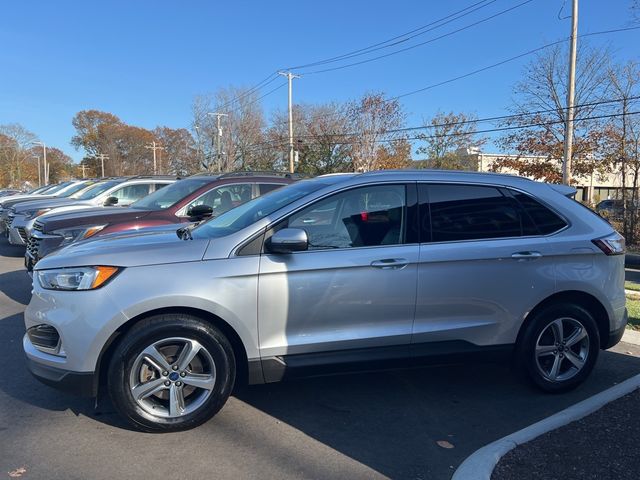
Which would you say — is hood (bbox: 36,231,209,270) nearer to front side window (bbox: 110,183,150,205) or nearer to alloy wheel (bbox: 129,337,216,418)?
alloy wheel (bbox: 129,337,216,418)

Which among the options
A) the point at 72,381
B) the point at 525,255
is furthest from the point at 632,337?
the point at 72,381

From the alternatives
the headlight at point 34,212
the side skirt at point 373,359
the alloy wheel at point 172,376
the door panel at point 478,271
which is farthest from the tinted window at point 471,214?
the headlight at point 34,212

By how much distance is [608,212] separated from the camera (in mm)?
26297

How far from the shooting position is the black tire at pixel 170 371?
11.2ft

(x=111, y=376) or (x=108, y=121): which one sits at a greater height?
(x=108, y=121)

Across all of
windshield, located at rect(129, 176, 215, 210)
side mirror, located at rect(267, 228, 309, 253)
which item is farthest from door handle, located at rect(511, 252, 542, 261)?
windshield, located at rect(129, 176, 215, 210)

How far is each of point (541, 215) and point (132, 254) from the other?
3187 mm

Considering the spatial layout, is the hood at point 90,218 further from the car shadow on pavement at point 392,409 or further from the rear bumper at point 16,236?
the rear bumper at point 16,236

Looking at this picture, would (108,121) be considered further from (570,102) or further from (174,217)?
(174,217)

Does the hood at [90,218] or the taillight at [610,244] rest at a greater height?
the hood at [90,218]

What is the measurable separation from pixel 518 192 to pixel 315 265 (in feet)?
6.16

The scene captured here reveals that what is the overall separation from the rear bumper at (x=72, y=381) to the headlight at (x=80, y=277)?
541 millimetres

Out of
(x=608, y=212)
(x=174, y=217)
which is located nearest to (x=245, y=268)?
(x=174, y=217)

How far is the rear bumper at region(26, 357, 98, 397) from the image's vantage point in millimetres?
3375
